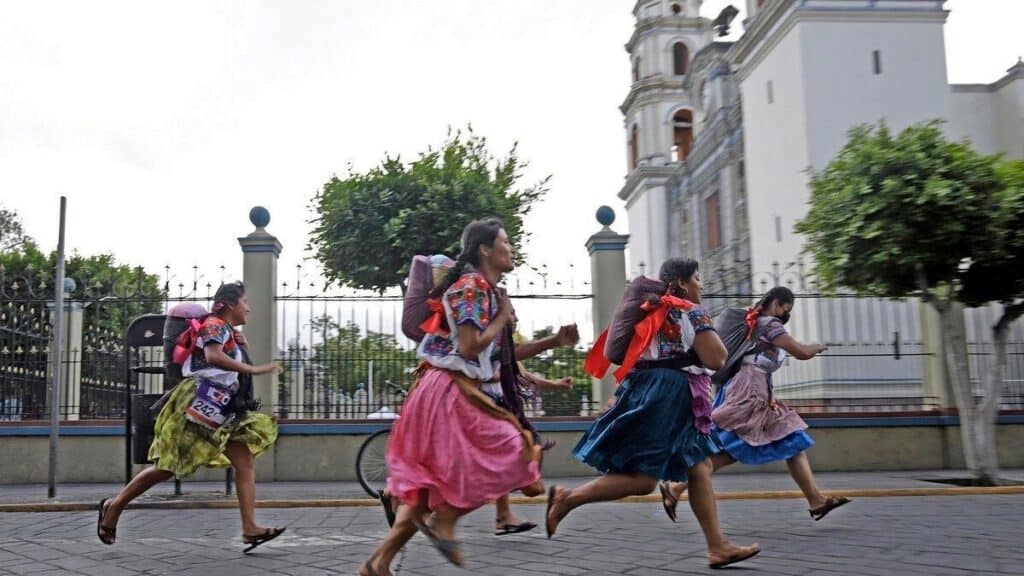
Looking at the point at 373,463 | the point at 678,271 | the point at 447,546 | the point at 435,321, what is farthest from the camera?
the point at 373,463

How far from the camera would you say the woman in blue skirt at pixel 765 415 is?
654cm

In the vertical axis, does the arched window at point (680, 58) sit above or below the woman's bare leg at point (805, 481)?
above

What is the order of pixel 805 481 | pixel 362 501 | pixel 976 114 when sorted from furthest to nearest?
pixel 976 114, pixel 362 501, pixel 805 481

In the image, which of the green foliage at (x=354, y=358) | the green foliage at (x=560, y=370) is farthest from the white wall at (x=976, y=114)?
the green foliage at (x=354, y=358)

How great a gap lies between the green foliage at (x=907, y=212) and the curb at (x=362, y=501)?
7.56ft

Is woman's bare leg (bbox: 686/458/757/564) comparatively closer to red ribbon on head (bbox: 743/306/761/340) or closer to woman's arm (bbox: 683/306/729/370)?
woman's arm (bbox: 683/306/729/370)

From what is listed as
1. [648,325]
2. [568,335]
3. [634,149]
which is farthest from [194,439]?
[634,149]

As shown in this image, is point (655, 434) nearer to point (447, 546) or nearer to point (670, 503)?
point (447, 546)

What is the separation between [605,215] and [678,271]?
7741 mm

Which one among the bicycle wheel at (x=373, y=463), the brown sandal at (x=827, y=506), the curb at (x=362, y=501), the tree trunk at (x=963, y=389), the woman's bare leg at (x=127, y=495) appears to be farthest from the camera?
the tree trunk at (x=963, y=389)

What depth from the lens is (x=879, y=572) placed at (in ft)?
15.0

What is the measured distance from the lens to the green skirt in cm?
579

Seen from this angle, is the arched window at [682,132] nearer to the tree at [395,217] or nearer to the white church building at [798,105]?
the white church building at [798,105]

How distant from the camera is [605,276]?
12.5 meters
